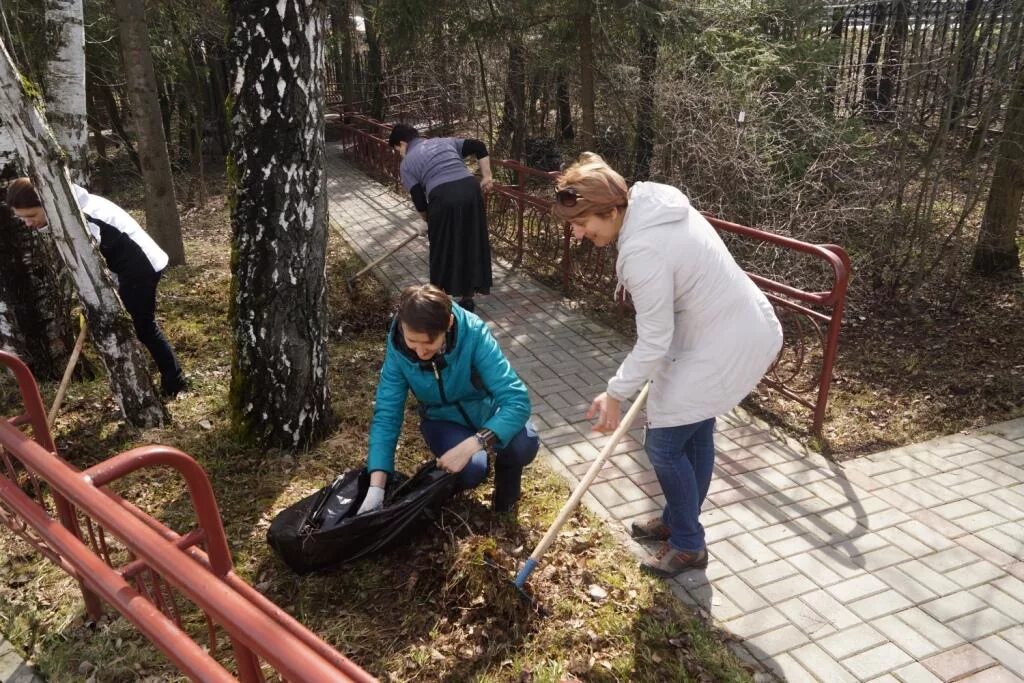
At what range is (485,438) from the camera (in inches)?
120

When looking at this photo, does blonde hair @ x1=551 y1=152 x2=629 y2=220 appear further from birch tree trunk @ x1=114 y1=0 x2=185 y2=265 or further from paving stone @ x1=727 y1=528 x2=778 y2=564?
birch tree trunk @ x1=114 y1=0 x2=185 y2=265

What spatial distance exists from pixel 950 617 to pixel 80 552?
3.02m

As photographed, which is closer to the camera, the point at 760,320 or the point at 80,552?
the point at 80,552

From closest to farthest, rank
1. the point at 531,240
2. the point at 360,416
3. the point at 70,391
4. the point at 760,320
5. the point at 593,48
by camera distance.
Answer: the point at 760,320 < the point at 360,416 < the point at 70,391 < the point at 531,240 < the point at 593,48

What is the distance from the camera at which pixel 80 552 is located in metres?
2.07

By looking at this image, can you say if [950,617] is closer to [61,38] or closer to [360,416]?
[360,416]

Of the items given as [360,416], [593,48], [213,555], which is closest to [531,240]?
[593,48]

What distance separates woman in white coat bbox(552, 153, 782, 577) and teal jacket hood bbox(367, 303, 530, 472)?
0.44 meters

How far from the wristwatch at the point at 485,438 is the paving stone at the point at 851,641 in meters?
1.44

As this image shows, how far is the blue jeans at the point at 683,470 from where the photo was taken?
2.84m

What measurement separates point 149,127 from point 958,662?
743 cm

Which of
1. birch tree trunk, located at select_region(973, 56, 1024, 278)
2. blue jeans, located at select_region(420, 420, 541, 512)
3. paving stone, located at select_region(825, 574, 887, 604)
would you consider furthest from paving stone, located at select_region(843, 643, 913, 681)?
birch tree trunk, located at select_region(973, 56, 1024, 278)

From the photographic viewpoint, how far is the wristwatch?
304cm

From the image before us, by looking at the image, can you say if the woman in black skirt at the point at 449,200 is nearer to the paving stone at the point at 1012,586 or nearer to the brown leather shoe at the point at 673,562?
the brown leather shoe at the point at 673,562
